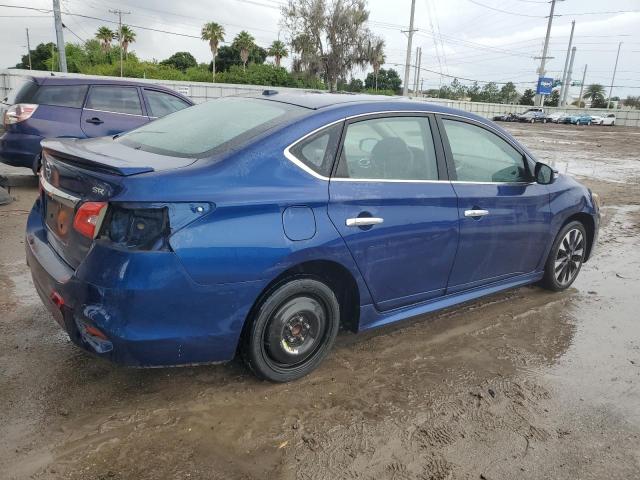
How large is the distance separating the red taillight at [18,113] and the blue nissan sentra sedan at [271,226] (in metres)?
4.87

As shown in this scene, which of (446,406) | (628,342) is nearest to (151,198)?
(446,406)

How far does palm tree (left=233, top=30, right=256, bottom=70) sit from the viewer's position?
60.1m

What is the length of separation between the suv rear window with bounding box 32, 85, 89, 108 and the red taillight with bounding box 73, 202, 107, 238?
5.90m

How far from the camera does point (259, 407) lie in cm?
284

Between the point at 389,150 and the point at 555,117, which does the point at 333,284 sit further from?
the point at 555,117

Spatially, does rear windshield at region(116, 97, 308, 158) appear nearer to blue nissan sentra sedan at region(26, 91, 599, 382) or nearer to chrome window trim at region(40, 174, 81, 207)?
blue nissan sentra sedan at region(26, 91, 599, 382)

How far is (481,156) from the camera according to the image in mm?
3924

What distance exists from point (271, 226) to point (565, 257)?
328 cm

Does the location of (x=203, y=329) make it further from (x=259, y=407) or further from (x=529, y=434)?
(x=529, y=434)

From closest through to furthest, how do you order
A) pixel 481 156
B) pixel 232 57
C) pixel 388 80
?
pixel 481 156, pixel 232 57, pixel 388 80

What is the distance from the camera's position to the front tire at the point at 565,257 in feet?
15.2

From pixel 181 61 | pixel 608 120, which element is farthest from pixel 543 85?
pixel 181 61

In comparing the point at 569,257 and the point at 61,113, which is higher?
the point at 61,113

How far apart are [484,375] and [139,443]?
2.10m
